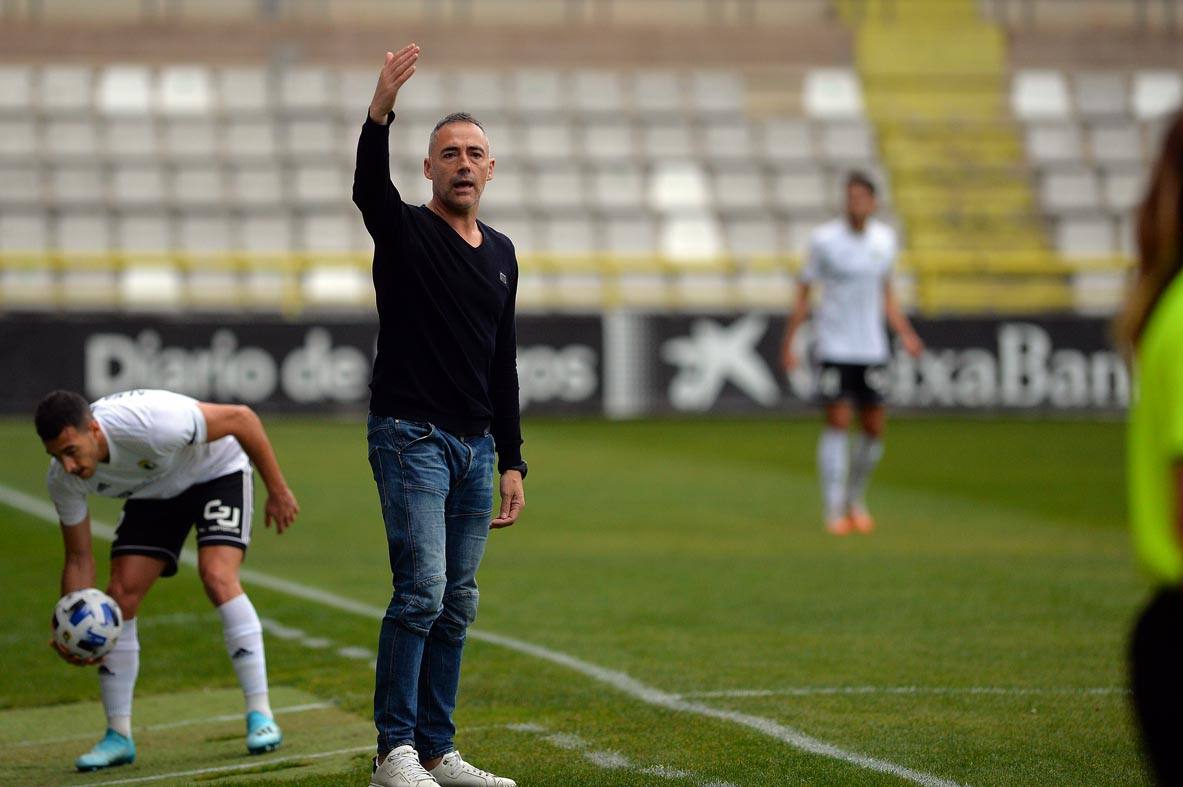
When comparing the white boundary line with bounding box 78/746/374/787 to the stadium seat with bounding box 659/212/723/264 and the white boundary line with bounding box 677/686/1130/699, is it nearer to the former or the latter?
the white boundary line with bounding box 677/686/1130/699

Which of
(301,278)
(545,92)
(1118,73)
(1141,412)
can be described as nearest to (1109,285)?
(1118,73)

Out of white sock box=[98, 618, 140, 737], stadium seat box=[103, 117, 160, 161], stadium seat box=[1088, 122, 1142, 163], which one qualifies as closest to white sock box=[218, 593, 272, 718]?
white sock box=[98, 618, 140, 737]

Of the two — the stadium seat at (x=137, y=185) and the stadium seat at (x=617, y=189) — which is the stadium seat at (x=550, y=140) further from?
the stadium seat at (x=137, y=185)

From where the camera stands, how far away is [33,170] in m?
27.9

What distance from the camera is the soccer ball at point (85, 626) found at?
6.14m

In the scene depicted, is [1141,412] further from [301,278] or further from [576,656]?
[301,278]

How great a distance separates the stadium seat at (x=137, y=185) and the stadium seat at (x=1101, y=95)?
53.2ft

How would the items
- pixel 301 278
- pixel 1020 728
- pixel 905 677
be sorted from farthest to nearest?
pixel 301 278 < pixel 905 677 < pixel 1020 728

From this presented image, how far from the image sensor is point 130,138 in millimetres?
28609

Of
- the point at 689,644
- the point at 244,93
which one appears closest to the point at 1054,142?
the point at 244,93

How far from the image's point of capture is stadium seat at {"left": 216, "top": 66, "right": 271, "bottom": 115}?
29.4 meters

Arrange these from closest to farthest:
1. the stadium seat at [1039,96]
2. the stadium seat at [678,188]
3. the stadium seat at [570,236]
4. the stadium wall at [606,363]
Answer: the stadium wall at [606,363] < the stadium seat at [570,236] < the stadium seat at [678,188] < the stadium seat at [1039,96]

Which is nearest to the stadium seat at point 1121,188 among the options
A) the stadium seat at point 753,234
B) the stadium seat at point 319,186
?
the stadium seat at point 753,234

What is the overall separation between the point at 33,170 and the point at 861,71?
47.9 feet
